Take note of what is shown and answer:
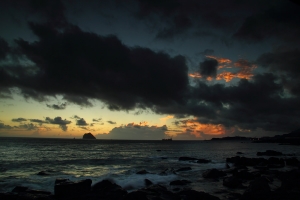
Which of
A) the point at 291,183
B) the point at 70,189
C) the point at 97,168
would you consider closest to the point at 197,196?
the point at 291,183

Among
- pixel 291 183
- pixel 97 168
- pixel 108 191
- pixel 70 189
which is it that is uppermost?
pixel 291 183

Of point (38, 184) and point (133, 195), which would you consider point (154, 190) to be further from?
point (38, 184)

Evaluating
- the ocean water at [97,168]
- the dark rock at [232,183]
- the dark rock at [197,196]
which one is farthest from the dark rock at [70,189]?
the dark rock at [232,183]

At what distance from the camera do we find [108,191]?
18.2 meters

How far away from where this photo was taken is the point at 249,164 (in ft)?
131

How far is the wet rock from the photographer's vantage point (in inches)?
663

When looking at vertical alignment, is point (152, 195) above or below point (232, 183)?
above

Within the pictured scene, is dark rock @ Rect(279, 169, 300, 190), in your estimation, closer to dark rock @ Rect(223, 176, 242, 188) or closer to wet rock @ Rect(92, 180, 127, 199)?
dark rock @ Rect(223, 176, 242, 188)

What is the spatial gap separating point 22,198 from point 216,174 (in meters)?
22.4

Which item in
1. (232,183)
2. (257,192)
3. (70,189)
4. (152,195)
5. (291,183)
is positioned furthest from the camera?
(232,183)

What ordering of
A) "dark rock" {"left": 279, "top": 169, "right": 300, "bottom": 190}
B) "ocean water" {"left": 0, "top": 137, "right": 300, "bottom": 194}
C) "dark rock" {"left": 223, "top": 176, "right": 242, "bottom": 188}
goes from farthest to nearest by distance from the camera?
"ocean water" {"left": 0, "top": 137, "right": 300, "bottom": 194}, "dark rock" {"left": 223, "top": 176, "right": 242, "bottom": 188}, "dark rock" {"left": 279, "top": 169, "right": 300, "bottom": 190}

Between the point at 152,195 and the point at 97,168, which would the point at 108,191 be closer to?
the point at 152,195

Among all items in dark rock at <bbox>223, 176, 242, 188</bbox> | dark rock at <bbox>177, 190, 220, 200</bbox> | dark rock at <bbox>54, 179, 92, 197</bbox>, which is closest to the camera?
dark rock at <bbox>177, 190, 220, 200</bbox>

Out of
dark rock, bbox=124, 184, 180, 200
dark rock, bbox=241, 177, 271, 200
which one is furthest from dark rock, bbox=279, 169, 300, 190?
dark rock, bbox=124, 184, 180, 200
